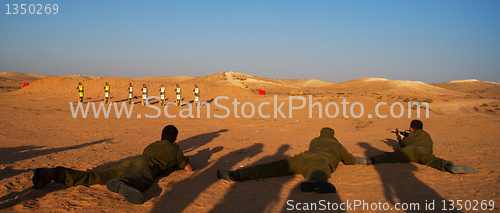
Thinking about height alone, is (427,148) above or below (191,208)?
above

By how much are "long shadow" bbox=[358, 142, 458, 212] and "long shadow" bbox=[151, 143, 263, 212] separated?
292cm

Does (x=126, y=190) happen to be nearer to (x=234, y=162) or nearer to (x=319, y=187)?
(x=319, y=187)

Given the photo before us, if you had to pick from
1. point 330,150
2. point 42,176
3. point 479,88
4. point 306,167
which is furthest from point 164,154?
point 479,88

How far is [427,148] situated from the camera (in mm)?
6605

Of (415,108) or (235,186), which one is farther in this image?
(415,108)

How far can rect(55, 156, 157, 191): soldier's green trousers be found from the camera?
4.39 meters

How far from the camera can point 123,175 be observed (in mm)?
4902

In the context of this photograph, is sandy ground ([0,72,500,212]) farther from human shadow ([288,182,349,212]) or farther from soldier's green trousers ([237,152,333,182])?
soldier's green trousers ([237,152,333,182])

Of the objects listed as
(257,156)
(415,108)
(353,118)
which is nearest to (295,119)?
(353,118)

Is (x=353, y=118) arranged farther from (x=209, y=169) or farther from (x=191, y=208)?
(x=191, y=208)

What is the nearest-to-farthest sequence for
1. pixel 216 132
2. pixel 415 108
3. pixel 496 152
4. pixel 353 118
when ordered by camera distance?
pixel 496 152, pixel 216 132, pixel 353 118, pixel 415 108

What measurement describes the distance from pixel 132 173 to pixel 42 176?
3.91ft

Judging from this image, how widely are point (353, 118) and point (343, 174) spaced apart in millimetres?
12380

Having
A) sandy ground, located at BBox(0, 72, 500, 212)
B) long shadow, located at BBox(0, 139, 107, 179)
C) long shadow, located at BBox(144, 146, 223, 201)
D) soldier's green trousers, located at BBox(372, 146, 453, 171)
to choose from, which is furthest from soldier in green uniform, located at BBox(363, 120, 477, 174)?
long shadow, located at BBox(0, 139, 107, 179)
